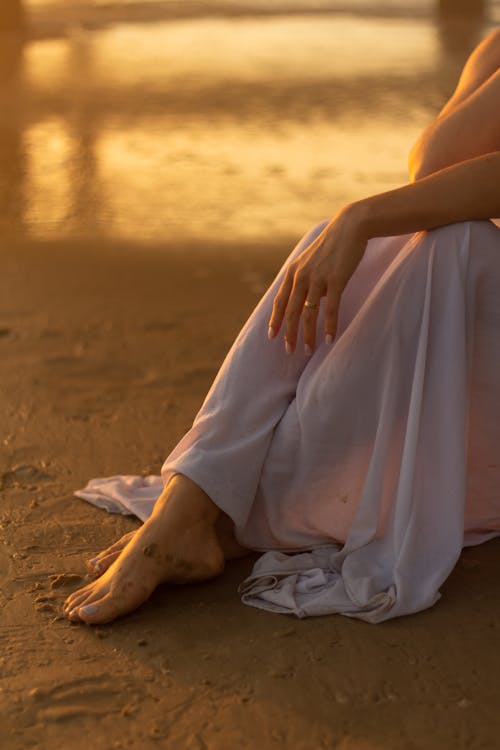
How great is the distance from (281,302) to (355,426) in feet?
0.87

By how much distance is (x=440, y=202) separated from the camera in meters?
2.15

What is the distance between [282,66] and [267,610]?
676cm

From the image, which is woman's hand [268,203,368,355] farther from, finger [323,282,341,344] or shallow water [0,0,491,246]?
shallow water [0,0,491,246]

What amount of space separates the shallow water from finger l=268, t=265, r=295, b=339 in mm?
2660

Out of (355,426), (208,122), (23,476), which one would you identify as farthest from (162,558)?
(208,122)

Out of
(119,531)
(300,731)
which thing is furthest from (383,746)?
(119,531)

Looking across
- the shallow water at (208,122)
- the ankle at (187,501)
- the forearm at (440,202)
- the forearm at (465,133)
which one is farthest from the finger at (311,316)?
the shallow water at (208,122)

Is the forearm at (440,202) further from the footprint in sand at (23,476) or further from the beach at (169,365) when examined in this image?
the footprint in sand at (23,476)

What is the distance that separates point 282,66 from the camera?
8.44 m

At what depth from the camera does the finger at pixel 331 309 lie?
2.16 meters

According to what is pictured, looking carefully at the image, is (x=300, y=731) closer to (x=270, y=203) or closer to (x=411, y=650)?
(x=411, y=650)

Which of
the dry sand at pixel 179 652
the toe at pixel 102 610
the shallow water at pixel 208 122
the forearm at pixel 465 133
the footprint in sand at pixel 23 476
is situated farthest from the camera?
the shallow water at pixel 208 122

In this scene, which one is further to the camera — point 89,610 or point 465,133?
point 465,133

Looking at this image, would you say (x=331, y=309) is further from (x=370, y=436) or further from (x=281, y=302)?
(x=370, y=436)
